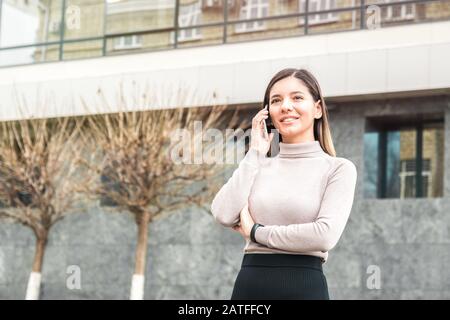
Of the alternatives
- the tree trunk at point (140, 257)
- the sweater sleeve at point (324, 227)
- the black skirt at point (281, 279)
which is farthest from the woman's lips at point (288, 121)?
the tree trunk at point (140, 257)

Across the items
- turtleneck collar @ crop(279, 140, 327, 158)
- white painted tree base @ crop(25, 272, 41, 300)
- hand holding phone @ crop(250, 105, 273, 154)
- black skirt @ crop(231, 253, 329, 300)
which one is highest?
hand holding phone @ crop(250, 105, 273, 154)

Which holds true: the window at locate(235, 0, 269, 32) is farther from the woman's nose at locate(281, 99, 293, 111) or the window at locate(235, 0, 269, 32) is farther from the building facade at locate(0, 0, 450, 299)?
the woman's nose at locate(281, 99, 293, 111)

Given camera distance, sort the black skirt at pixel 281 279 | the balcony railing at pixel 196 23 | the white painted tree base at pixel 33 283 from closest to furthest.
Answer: the black skirt at pixel 281 279
the balcony railing at pixel 196 23
the white painted tree base at pixel 33 283

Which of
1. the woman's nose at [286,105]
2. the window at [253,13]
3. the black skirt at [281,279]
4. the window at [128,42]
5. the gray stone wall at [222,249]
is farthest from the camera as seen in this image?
the window at [128,42]

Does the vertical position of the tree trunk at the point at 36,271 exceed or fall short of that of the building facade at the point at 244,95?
it falls short

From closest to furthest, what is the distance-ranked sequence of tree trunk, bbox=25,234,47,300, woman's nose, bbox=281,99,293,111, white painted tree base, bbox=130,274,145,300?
1. woman's nose, bbox=281,99,293,111
2. white painted tree base, bbox=130,274,145,300
3. tree trunk, bbox=25,234,47,300

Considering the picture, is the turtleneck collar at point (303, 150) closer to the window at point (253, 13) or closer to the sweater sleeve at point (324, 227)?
the sweater sleeve at point (324, 227)

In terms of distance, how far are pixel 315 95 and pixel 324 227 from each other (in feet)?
1.62

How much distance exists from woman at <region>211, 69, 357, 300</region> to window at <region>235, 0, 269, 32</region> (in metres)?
14.8

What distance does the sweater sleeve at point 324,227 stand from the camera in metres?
3.16

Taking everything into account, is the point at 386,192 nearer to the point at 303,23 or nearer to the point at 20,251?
the point at 303,23

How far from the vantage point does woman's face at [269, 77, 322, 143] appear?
3.32 metres

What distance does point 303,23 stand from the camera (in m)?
17.5

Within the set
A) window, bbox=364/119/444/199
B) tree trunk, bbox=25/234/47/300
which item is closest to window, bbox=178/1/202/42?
window, bbox=364/119/444/199
